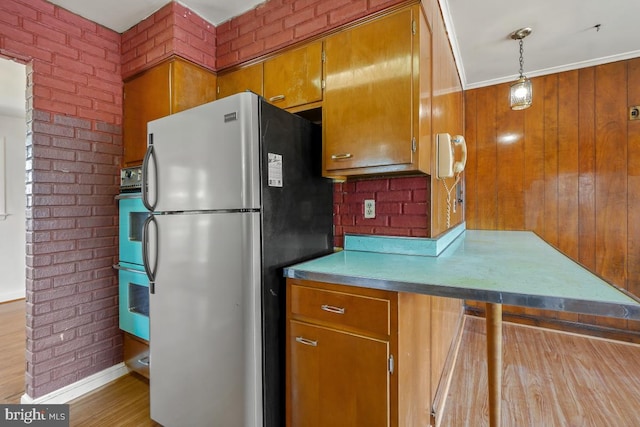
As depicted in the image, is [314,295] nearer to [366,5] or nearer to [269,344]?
[269,344]

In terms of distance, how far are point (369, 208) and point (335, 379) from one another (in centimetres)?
98

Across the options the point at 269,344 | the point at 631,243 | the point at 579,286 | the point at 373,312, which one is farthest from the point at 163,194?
the point at 631,243

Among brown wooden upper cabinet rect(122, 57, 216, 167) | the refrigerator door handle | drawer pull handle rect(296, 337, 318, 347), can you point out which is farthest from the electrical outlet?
brown wooden upper cabinet rect(122, 57, 216, 167)

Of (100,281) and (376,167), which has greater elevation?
(376,167)

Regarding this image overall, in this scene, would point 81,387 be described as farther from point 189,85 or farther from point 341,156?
point 341,156

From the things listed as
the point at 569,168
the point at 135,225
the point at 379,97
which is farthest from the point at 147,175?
the point at 569,168

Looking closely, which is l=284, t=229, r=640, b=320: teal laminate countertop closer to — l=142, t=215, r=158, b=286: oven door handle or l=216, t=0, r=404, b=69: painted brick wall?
l=142, t=215, r=158, b=286: oven door handle

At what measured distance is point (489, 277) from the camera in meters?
1.13

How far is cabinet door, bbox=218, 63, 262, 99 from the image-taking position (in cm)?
194

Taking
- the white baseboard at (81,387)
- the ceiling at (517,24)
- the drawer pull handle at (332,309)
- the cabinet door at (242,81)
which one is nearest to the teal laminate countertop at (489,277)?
the drawer pull handle at (332,309)

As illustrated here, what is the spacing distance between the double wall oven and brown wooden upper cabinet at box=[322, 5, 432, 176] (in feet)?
4.49

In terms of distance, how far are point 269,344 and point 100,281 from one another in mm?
1578

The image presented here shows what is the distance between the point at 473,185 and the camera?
3.34 meters

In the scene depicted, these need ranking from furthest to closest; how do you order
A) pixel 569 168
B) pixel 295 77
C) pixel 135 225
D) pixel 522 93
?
1. pixel 569 168
2. pixel 522 93
3. pixel 135 225
4. pixel 295 77
